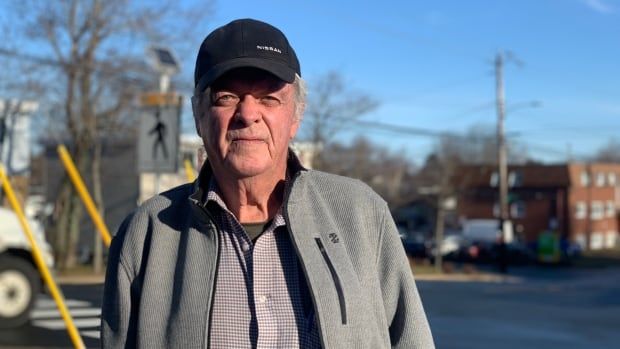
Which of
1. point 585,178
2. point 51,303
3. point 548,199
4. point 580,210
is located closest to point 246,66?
point 51,303

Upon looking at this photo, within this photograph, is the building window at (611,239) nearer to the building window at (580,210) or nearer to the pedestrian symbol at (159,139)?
the building window at (580,210)

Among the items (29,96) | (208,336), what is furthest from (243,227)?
(29,96)

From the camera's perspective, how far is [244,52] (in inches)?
92.4

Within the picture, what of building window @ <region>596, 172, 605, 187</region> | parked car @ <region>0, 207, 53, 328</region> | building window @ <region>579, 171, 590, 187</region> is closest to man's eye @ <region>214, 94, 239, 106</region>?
parked car @ <region>0, 207, 53, 328</region>

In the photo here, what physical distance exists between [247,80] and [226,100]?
0.25 feet

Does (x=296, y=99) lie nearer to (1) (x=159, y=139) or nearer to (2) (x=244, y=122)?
(2) (x=244, y=122)

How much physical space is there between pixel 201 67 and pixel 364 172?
38.4 meters

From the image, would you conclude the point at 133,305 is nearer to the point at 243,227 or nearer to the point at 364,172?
the point at 243,227

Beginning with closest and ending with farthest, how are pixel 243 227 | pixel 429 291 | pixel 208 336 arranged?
pixel 208 336
pixel 243 227
pixel 429 291

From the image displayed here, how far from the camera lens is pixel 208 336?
2283 millimetres

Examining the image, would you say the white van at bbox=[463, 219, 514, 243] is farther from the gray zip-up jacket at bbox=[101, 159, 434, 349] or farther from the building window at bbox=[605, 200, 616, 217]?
the gray zip-up jacket at bbox=[101, 159, 434, 349]

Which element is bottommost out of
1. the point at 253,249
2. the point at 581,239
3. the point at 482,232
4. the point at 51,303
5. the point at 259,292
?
the point at 581,239

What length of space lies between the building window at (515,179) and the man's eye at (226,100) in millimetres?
68310

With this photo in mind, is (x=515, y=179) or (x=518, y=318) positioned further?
(x=515, y=179)
